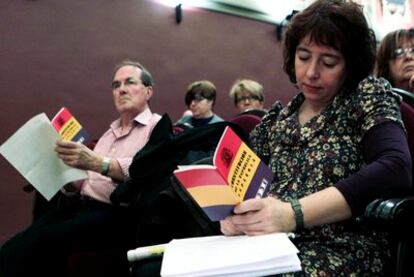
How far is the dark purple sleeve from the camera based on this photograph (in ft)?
2.72

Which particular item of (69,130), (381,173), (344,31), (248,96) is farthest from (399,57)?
(248,96)

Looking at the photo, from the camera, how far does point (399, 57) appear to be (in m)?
1.54

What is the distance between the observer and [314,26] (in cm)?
104

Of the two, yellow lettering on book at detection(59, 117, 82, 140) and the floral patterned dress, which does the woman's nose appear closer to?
the floral patterned dress

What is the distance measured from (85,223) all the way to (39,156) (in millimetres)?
305

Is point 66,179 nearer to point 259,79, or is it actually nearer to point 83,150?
point 83,150

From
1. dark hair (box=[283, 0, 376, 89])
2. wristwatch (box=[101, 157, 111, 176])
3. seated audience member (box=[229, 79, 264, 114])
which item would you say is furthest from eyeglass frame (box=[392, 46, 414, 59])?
seated audience member (box=[229, 79, 264, 114])

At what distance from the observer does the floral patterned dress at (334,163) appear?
0.87 m

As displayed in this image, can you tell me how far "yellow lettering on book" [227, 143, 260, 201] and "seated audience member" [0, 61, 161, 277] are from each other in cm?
97

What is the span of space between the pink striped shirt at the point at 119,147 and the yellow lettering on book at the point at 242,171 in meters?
1.09

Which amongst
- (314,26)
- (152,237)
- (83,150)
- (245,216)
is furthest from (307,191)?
(83,150)

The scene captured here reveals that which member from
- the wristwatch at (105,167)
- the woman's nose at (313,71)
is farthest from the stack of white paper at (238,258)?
the wristwatch at (105,167)

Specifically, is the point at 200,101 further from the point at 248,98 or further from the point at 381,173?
the point at 381,173

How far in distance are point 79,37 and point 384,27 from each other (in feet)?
10.9
